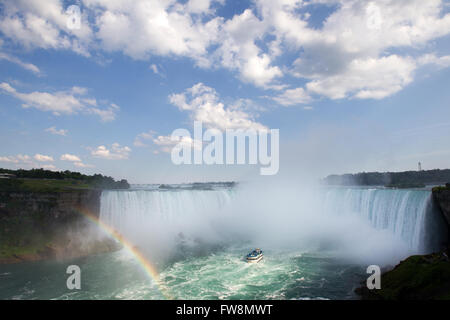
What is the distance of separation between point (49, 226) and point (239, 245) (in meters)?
25.2

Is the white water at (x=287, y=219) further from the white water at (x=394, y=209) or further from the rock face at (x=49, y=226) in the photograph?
the rock face at (x=49, y=226)

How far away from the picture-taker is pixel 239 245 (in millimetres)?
34531

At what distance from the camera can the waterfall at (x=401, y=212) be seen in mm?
24750

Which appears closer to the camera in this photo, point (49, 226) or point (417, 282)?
point (417, 282)

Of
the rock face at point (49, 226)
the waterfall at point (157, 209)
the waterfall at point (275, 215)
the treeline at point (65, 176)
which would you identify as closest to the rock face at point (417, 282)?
the waterfall at point (275, 215)

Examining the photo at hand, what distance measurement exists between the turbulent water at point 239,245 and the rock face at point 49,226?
2.53m

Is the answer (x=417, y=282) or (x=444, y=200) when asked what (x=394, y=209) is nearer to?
(x=444, y=200)

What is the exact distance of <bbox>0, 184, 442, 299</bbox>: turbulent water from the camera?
19.8 meters

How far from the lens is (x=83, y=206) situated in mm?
33625

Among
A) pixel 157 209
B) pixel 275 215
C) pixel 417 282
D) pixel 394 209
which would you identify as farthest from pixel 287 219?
pixel 417 282

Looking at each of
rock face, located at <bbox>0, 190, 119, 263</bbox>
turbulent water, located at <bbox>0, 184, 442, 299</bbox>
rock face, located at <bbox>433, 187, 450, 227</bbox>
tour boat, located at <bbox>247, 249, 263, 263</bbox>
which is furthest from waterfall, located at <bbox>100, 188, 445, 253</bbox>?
tour boat, located at <bbox>247, 249, 263, 263</bbox>

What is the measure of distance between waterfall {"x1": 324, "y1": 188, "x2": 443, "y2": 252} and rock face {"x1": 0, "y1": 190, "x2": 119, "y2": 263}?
115 ft

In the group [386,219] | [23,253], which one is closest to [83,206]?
[23,253]
